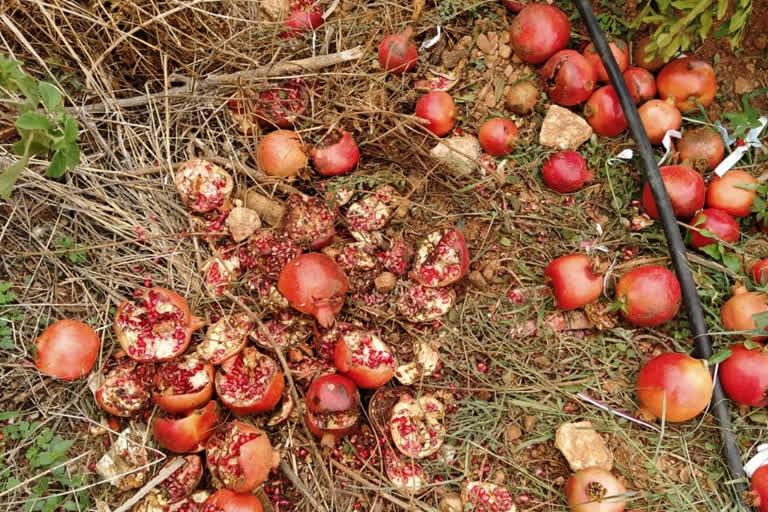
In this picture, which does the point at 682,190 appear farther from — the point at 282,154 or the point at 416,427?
the point at 282,154

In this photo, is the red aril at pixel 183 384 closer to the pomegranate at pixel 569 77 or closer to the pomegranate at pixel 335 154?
the pomegranate at pixel 335 154

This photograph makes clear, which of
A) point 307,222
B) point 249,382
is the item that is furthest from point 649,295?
point 249,382

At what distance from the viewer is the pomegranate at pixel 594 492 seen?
7.70 feet

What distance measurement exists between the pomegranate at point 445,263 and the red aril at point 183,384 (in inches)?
42.6

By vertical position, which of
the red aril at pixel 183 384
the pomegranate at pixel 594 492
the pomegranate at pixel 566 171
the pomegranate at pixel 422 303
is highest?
the pomegranate at pixel 566 171

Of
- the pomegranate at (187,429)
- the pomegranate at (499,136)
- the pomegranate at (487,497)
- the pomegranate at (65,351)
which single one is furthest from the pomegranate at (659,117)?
the pomegranate at (65,351)

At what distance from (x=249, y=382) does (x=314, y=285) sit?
52cm

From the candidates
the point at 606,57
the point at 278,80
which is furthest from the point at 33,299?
→ the point at 606,57

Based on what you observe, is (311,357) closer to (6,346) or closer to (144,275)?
(144,275)

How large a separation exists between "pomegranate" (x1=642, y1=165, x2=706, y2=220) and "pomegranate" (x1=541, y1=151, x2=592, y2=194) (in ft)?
1.09

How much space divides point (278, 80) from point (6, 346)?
1876 mm

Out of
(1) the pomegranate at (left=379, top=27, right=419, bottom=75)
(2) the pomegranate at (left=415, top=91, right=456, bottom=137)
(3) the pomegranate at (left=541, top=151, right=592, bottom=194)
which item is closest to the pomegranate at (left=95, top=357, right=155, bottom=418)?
(2) the pomegranate at (left=415, top=91, right=456, bottom=137)

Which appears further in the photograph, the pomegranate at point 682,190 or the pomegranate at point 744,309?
the pomegranate at point 682,190

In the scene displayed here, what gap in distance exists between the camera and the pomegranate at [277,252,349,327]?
247 cm
